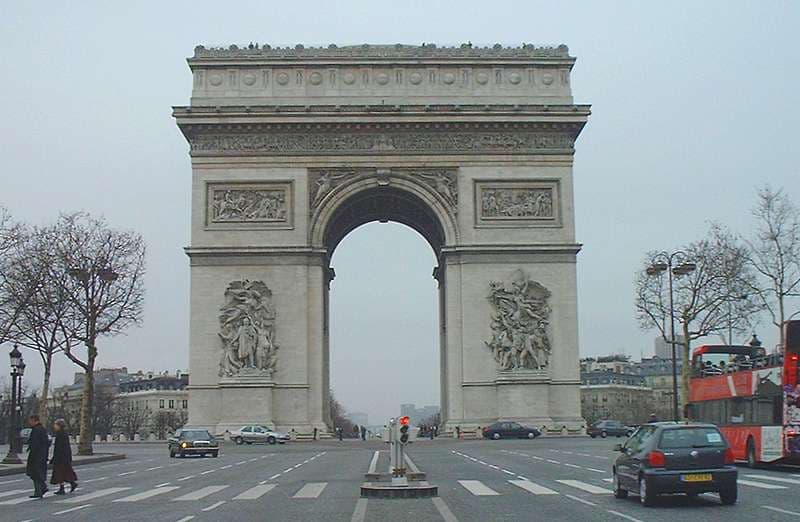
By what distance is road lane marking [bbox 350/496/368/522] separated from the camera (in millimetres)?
17633

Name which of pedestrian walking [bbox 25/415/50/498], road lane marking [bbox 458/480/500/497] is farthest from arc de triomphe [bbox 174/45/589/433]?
pedestrian walking [bbox 25/415/50/498]

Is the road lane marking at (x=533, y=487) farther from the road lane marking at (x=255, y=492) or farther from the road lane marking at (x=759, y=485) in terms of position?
the road lane marking at (x=255, y=492)

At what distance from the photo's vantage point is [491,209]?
57281 mm

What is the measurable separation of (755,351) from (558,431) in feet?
66.0

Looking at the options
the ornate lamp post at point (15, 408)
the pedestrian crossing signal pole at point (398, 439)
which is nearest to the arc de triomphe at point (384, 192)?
the ornate lamp post at point (15, 408)

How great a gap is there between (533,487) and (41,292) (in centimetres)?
3377

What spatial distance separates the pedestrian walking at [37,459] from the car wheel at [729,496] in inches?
A: 528

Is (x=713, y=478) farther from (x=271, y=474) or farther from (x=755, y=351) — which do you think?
(x=755, y=351)

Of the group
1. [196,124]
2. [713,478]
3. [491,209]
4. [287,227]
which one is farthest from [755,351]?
[196,124]

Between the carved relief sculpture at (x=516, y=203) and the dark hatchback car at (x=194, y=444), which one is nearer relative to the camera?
the dark hatchback car at (x=194, y=444)

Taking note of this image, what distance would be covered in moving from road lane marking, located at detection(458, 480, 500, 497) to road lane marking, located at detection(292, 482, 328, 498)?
121 inches

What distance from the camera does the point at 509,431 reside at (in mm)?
53906

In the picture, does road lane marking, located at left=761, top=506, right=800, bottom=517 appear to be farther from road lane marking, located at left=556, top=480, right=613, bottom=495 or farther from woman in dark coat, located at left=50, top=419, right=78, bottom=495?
woman in dark coat, located at left=50, top=419, right=78, bottom=495

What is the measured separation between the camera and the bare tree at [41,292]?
5062cm
